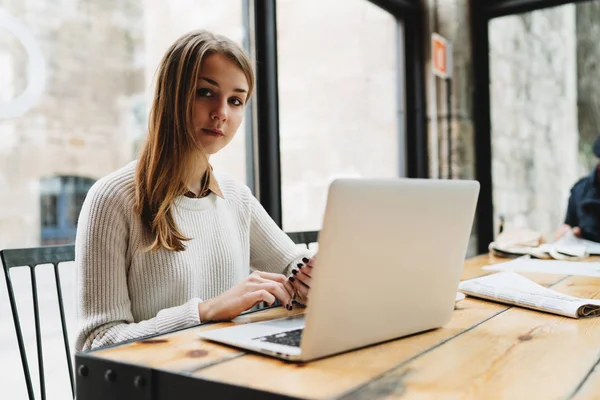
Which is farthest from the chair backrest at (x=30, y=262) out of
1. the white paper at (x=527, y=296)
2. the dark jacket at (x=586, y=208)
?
the dark jacket at (x=586, y=208)

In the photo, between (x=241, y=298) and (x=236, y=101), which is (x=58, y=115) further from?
(x=241, y=298)

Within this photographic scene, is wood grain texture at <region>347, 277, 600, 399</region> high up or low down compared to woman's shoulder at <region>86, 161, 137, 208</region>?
down

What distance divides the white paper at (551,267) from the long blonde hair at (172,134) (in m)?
1.03

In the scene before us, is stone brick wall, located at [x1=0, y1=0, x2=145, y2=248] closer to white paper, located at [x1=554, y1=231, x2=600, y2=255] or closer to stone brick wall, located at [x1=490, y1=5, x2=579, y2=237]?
white paper, located at [x1=554, y1=231, x2=600, y2=255]

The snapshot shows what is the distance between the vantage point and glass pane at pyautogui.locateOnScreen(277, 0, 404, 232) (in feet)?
8.05

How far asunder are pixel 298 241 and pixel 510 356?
42.7 inches

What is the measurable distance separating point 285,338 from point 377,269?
0.18 meters

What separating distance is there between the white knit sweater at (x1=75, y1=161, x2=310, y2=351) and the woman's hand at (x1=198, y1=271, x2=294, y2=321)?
0.03 m

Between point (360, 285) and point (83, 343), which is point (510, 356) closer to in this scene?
point (360, 285)

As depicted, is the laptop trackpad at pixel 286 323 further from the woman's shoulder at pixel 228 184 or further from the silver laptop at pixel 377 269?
the woman's shoulder at pixel 228 184

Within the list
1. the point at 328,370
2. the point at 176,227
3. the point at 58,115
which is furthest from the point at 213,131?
the point at 328,370

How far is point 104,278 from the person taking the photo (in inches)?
45.1

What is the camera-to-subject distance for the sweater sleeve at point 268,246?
1.59 meters

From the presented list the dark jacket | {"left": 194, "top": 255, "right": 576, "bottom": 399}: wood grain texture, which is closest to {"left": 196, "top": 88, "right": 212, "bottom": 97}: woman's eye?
{"left": 194, "top": 255, "right": 576, "bottom": 399}: wood grain texture
